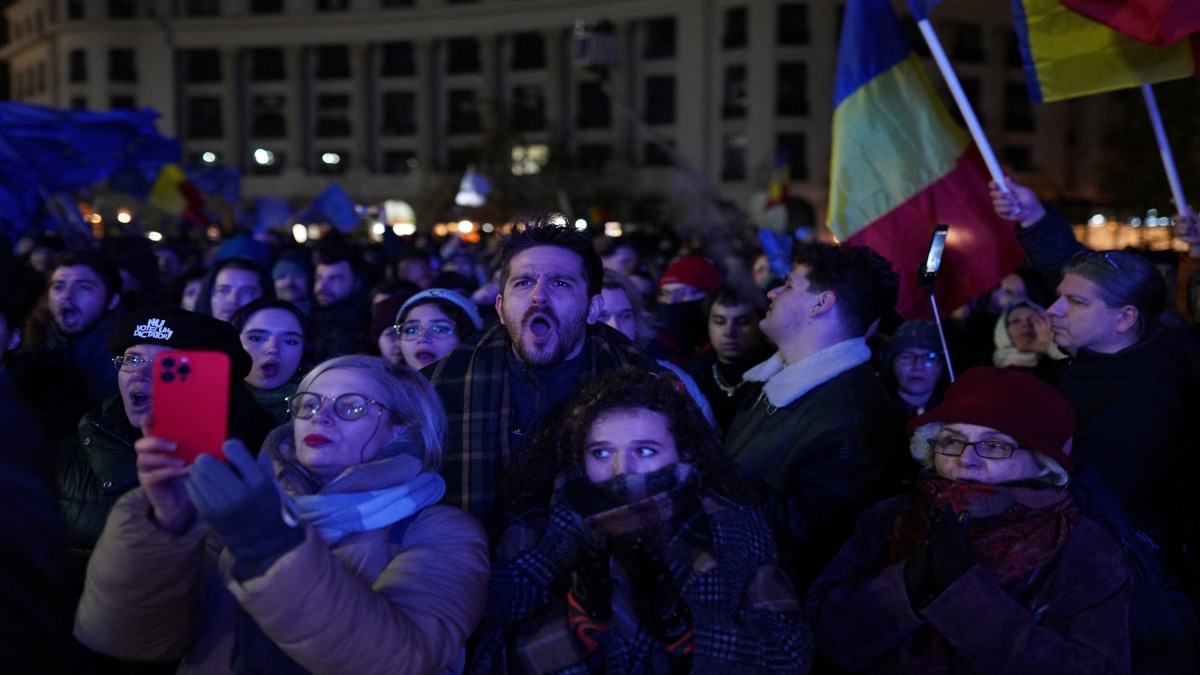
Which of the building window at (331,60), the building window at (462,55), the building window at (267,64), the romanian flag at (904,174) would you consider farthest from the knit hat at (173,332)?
the building window at (267,64)

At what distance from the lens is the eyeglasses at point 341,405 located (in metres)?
2.53

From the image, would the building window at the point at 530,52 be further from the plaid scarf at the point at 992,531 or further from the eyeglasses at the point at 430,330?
the plaid scarf at the point at 992,531

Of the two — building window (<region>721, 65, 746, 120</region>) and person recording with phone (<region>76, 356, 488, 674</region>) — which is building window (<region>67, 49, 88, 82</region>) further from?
person recording with phone (<region>76, 356, 488, 674</region>)

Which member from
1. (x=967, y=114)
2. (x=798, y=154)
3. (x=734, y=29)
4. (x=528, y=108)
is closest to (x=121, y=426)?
(x=967, y=114)

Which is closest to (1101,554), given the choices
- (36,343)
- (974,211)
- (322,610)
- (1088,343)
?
(1088,343)

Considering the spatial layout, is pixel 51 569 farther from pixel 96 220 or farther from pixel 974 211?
pixel 96 220

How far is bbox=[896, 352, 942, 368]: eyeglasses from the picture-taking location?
17.7 ft

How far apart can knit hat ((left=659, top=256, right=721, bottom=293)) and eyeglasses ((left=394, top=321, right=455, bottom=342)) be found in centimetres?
242

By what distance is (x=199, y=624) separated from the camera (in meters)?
2.44

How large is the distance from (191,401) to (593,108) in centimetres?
5036

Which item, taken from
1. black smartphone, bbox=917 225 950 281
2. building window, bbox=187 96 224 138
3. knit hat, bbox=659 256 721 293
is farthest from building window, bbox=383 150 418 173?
black smartphone, bbox=917 225 950 281

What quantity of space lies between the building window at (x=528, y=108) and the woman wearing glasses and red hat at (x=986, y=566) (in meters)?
47.8

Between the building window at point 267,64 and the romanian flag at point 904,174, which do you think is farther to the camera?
the building window at point 267,64

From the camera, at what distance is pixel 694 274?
688 cm
